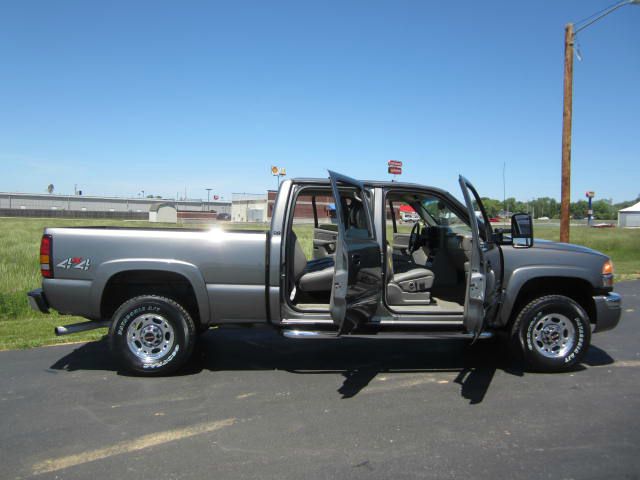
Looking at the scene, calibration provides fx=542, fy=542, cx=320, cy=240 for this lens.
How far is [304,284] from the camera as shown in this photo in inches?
231

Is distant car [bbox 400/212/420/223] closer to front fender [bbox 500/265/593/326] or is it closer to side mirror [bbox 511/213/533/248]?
side mirror [bbox 511/213/533/248]

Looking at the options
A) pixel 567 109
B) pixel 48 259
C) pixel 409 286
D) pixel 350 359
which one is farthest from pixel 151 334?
pixel 567 109

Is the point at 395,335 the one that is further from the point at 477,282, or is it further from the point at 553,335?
the point at 553,335

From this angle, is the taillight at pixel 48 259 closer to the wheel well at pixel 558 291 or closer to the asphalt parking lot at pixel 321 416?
the asphalt parking lot at pixel 321 416

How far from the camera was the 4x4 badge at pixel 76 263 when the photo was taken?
5.40m

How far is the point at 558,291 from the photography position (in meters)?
5.92

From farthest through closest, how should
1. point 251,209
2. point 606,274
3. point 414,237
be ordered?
point 251,209, point 414,237, point 606,274

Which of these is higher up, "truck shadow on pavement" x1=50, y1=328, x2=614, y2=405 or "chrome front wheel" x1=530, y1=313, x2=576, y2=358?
"chrome front wheel" x1=530, y1=313, x2=576, y2=358

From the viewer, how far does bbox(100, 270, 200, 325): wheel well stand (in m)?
5.54

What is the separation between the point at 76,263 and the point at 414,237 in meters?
3.97

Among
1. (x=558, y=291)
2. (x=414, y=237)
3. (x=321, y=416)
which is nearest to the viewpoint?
(x=321, y=416)

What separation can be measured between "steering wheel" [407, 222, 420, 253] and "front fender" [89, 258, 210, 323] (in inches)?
112

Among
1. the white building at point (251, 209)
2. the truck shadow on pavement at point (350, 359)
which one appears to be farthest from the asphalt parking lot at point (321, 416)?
the white building at point (251, 209)

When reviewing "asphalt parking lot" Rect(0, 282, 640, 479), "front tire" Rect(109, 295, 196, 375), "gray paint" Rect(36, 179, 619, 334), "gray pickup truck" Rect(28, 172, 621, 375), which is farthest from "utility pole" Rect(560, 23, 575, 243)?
"front tire" Rect(109, 295, 196, 375)
